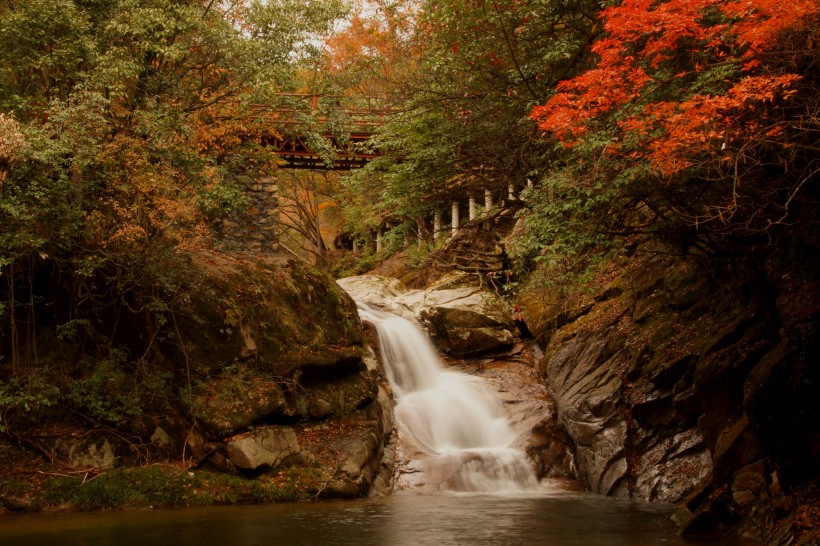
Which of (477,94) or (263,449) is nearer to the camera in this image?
(263,449)

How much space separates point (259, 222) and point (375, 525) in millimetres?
13883

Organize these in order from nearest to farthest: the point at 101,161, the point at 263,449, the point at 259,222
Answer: the point at 101,161 < the point at 263,449 < the point at 259,222

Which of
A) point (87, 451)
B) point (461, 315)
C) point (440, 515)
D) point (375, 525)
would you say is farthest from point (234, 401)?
point (461, 315)

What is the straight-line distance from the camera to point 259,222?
2089 cm

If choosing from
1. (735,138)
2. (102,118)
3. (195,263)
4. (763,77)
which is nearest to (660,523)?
(735,138)

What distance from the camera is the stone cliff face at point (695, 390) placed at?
277 inches

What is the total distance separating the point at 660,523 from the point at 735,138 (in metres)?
4.71

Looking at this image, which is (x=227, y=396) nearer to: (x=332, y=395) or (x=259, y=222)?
(x=332, y=395)

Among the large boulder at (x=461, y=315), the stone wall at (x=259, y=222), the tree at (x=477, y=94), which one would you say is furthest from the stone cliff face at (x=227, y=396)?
the stone wall at (x=259, y=222)

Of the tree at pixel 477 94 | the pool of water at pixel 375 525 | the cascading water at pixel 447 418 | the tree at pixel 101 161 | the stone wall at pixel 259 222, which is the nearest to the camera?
the pool of water at pixel 375 525

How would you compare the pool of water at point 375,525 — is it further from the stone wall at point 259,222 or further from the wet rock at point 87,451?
the stone wall at point 259,222

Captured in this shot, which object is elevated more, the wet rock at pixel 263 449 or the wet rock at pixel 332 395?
the wet rock at pixel 332 395

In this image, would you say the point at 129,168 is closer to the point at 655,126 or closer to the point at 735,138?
the point at 655,126

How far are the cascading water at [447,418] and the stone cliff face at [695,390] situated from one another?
1.34 metres
